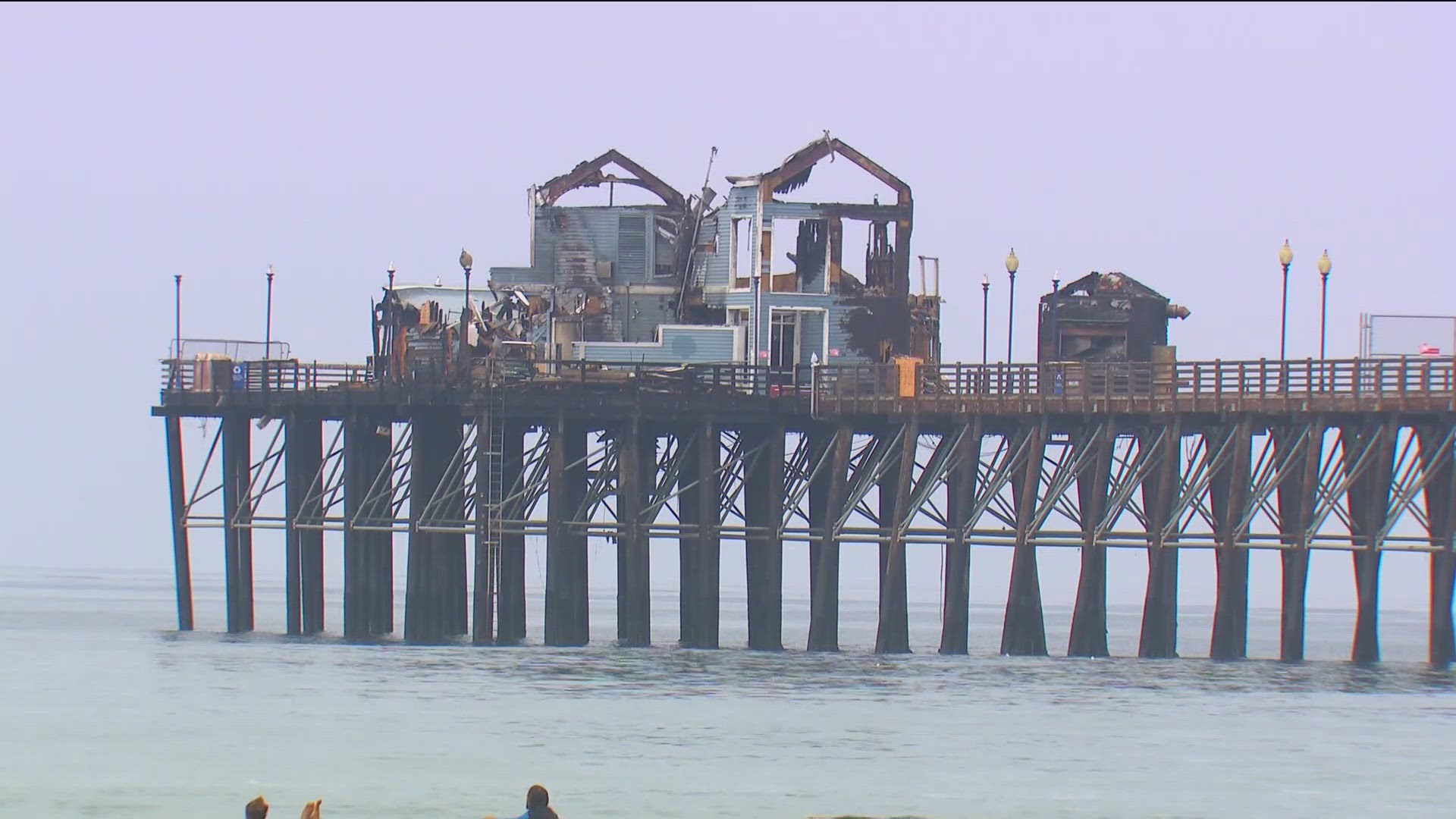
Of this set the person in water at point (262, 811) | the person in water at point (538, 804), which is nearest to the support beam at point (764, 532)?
the person in water at point (538, 804)

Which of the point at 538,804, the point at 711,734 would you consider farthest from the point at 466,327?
the point at 538,804

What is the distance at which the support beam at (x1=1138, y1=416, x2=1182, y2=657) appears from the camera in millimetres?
68375

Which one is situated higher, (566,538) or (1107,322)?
(1107,322)

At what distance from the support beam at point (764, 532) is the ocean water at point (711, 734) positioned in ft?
2.92

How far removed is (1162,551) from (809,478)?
11.6m

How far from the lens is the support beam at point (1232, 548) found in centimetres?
6694

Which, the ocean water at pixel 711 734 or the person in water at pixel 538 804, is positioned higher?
the person in water at pixel 538 804

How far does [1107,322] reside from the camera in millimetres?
76875

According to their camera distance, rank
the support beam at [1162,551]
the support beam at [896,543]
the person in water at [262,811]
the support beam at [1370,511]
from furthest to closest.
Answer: the support beam at [896,543]
the support beam at [1162,551]
the support beam at [1370,511]
the person in water at [262,811]

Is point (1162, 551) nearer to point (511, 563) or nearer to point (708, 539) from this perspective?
point (708, 539)

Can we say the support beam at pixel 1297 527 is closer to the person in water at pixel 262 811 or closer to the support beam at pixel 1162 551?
the support beam at pixel 1162 551

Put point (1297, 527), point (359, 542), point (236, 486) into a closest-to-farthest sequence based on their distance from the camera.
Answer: point (1297, 527) < point (359, 542) < point (236, 486)

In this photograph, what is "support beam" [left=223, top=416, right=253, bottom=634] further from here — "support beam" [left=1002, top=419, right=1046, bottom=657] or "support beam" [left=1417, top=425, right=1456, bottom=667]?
"support beam" [left=1417, top=425, right=1456, bottom=667]

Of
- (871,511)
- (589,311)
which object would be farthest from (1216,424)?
(589,311)
